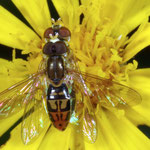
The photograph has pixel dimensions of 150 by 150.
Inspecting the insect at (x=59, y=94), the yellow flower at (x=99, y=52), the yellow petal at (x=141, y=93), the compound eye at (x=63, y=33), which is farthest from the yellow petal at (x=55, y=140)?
the compound eye at (x=63, y=33)

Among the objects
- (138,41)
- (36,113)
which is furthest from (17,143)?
(138,41)

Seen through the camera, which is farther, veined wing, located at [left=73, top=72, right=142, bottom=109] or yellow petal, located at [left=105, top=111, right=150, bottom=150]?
yellow petal, located at [left=105, top=111, right=150, bottom=150]

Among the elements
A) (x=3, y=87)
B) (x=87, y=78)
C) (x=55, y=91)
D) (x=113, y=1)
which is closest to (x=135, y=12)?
(x=113, y=1)

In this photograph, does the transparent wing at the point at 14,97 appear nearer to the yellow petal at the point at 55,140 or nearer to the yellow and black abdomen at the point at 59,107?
the yellow and black abdomen at the point at 59,107

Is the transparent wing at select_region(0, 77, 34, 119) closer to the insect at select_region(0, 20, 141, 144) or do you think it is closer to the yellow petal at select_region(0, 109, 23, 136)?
the insect at select_region(0, 20, 141, 144)

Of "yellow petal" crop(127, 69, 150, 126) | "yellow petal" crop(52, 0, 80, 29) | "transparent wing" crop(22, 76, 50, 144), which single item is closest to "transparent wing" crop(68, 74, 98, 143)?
"transparent wing" crop(22, 76, 50, 144)

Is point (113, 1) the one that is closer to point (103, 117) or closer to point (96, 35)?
point (96, 35)

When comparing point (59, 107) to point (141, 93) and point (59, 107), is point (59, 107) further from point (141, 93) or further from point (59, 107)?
point (141, 93)
